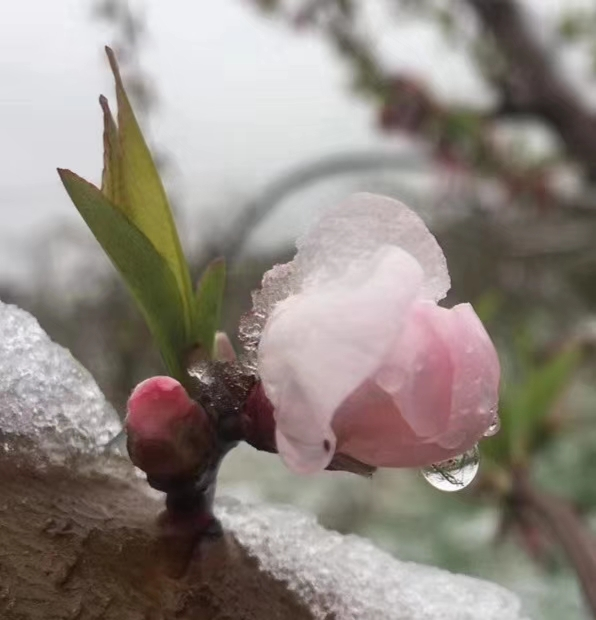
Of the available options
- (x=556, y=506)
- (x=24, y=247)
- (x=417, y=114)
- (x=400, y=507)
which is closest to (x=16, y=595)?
(x=556, y=506)

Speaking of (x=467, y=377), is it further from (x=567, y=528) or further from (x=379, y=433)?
(x=567, y=528)

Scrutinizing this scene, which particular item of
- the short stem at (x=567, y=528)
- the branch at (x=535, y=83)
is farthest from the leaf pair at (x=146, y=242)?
the branch at (x=535, y=83)

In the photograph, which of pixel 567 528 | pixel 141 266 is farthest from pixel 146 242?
pixel 567 528

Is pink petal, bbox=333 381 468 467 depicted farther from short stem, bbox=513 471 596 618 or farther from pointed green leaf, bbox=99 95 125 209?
short stem, bbox=513 471 596 618

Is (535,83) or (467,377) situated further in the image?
(535,83)

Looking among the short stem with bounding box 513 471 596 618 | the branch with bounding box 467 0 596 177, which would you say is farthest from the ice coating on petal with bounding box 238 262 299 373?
the branch with bounding box 467 0 596 177

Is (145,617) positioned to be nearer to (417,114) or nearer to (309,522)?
(309,522)
